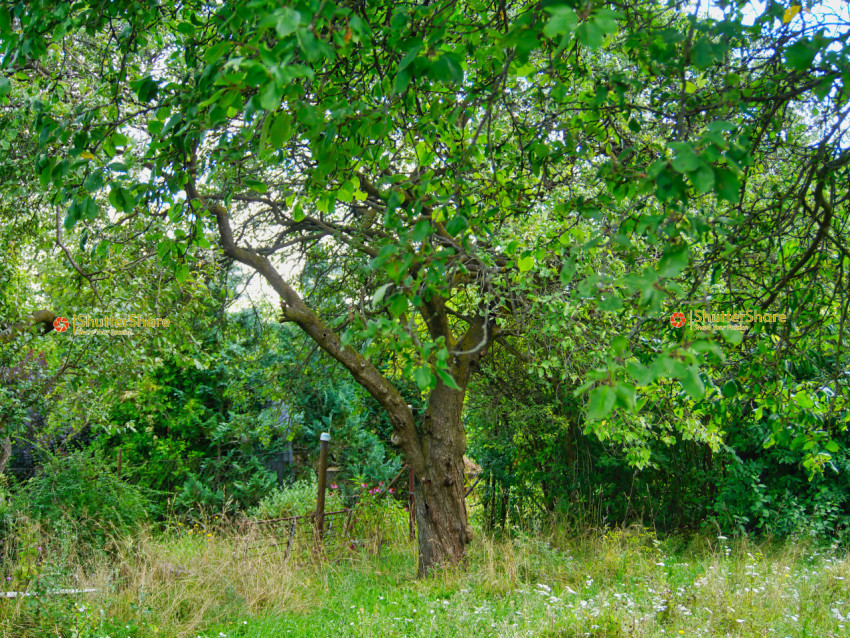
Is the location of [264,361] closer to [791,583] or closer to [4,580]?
[4,580]

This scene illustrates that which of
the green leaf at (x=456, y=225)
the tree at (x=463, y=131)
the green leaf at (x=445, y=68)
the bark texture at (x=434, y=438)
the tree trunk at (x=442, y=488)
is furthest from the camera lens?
the tree trunk at (x=442, y=488)

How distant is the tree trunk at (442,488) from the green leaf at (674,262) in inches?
177

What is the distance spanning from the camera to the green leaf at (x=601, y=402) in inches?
45.9

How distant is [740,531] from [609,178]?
6364 mm

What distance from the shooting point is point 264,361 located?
10578 millimetres

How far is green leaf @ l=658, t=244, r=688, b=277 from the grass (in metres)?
2.97

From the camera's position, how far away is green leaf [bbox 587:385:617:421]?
3.82ft

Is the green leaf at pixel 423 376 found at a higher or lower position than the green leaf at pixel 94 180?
lower

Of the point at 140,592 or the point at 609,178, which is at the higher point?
the point at 609,178

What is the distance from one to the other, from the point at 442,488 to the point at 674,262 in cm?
478

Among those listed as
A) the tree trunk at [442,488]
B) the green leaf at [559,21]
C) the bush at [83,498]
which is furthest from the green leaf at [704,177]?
the bush at [83,498]

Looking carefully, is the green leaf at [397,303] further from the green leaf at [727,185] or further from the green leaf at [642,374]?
the green leaf at [727,185]

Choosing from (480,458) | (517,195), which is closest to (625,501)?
(480,458)

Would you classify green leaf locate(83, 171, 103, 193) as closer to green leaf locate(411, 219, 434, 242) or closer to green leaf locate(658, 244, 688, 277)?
green leaf locate(411, 219, 434, 242)
